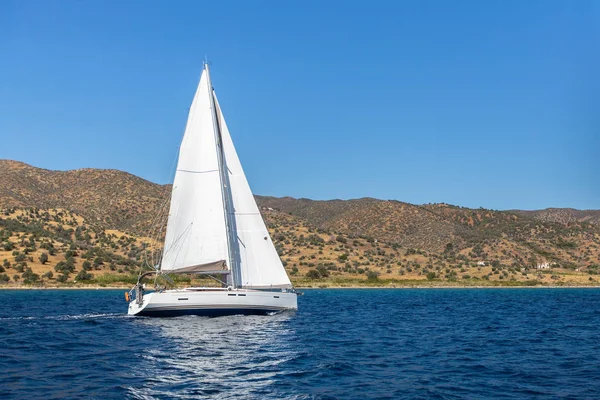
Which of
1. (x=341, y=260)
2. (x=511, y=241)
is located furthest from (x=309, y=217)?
(x=341, y=260)

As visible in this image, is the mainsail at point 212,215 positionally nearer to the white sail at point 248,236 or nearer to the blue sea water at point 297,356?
the white sail at point 248,236

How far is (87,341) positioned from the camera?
29359 mm

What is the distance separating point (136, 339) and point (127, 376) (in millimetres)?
9075

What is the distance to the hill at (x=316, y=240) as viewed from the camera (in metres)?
87.8

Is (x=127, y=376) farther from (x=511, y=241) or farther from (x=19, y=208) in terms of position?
(x=511, y=241)

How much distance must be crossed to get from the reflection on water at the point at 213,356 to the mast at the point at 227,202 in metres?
2.89

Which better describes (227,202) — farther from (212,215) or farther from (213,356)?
(213,356)

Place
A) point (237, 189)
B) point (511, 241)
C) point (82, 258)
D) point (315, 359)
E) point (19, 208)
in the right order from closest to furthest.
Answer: point (315, 359) < point (237, 189) < point (82, 258) < point (19, 208) < point (511, 241)

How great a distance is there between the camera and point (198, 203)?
39469 millimetres

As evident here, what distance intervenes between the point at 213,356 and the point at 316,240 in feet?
294

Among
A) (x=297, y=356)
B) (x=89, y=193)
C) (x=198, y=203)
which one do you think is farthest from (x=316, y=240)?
(x=297, y=356)

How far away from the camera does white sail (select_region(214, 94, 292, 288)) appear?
40.3 meters

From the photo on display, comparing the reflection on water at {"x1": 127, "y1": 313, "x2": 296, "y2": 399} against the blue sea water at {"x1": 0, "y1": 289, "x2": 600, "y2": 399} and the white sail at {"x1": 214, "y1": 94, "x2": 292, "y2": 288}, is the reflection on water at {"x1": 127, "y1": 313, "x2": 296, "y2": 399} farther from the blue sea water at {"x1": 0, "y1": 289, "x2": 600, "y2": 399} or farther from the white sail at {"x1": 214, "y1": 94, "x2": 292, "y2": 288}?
the white sail at {"x1": 214, "y1": 94, "x2": 292, "y2": 288}

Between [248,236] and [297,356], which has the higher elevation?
[248,236]
